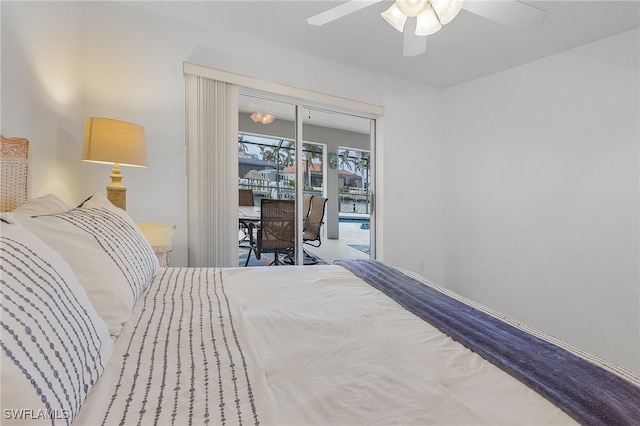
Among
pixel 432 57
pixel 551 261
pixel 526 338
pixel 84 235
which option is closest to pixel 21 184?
pixel 84 235

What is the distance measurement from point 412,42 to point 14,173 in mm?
2112

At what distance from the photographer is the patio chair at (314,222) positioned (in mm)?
3344

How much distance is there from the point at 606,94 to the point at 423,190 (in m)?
1.72

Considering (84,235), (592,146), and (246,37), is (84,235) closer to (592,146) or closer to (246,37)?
(246,37)

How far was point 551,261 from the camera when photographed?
2.66 metres

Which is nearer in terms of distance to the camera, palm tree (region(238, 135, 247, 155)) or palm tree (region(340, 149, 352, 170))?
palm tree (region(238, 135, 247, 155))

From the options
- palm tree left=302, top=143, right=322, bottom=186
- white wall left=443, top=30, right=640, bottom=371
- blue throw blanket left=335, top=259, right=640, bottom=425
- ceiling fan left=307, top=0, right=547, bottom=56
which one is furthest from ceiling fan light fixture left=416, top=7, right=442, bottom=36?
white wall left=443, top=30, right=640, bottom=371

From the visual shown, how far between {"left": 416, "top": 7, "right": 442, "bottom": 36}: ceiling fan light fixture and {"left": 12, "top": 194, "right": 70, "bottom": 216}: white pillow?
189 centimetres

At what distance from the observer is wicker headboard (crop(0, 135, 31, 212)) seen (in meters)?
1.08

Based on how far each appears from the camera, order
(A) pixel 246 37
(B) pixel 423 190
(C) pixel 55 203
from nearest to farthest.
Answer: (C) pixel 55 203
(A) pixel 246 37
(B) pixel 423 190

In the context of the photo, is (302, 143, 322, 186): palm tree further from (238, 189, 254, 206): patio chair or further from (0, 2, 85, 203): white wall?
(0, 2, 85, 203): white wall

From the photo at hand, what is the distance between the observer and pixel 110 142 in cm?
169

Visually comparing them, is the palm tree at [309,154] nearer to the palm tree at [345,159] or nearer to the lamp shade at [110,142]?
the palm tree at [345,159]

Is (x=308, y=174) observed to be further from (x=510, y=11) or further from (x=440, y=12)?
(x=510, y=11)
